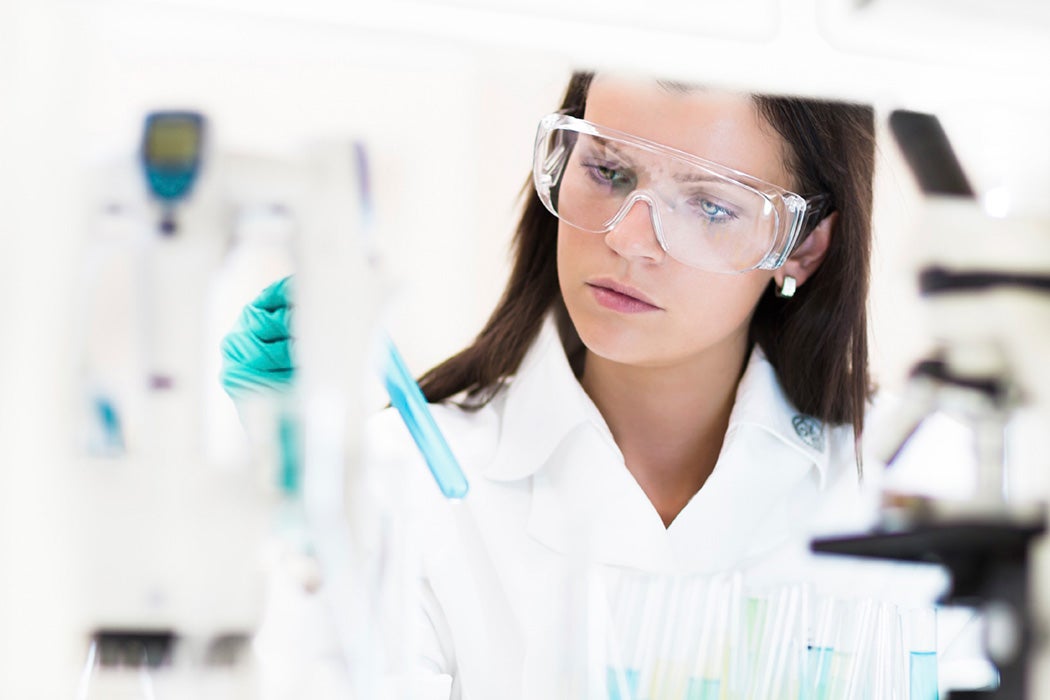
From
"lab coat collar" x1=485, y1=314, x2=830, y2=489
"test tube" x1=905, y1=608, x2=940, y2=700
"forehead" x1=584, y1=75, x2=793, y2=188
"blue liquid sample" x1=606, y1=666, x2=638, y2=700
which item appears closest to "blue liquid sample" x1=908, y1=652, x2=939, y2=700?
"test tube" x1=905, y1=608, x2=940, y2=700

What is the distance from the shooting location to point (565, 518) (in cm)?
100

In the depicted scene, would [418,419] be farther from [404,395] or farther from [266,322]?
[266,322]

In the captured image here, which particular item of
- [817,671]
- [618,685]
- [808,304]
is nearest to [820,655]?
[817,671]

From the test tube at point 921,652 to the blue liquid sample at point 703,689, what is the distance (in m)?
0.17

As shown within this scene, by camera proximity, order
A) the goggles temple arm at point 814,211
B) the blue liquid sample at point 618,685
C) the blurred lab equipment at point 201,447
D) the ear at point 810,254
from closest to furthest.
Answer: the blurred lab equipment at point 201,447 < the blue liquid sample at point 618,685 < the goggles temple arm at point 814,211 < the ear at point 810,254

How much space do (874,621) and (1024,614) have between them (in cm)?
23

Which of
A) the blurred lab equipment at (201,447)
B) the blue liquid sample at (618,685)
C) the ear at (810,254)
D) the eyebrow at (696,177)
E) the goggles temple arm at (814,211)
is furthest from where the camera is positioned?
the ear at (810,254)

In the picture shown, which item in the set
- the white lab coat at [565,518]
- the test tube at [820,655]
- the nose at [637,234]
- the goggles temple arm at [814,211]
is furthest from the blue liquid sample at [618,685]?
the goggles temple arm at [814,211]

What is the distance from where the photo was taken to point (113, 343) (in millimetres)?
547

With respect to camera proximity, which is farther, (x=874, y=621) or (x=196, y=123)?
(x=874, y=621)

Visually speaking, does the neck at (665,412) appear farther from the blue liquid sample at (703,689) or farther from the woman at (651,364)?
the blue liquid sample at (703,689)

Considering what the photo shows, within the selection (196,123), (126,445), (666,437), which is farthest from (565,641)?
(666,437)

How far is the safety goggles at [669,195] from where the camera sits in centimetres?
83

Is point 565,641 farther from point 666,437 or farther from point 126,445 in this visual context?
point 666,437
